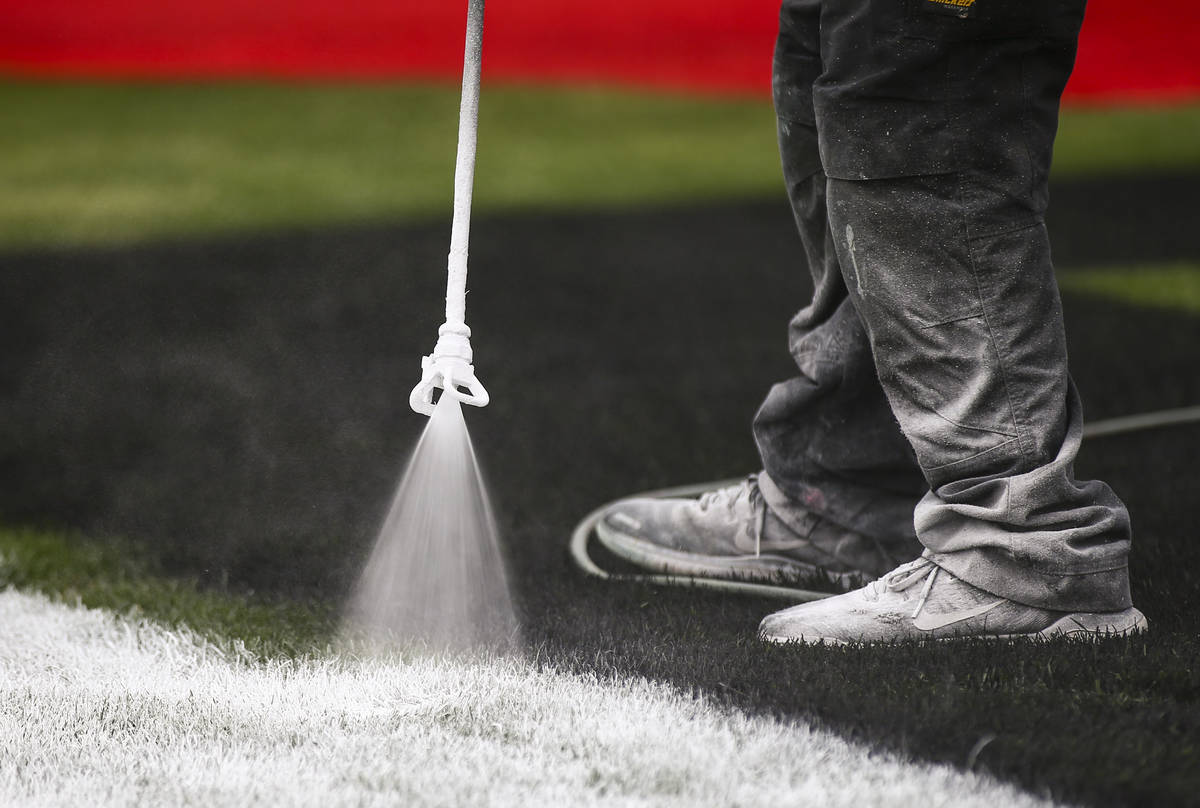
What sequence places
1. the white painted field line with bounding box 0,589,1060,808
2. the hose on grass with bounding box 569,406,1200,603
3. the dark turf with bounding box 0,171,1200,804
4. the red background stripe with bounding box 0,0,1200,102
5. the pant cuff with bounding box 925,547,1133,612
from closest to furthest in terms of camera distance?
1. the white painted field line with bounding box 0,589,1060,808
2. the dark turf with bounding box 0,171,1200,804
3. the pant cuff with bounding box 925,547,1133,612
4. the hose on grass with bounding box 569,406,1200,603
5. the red background stripe with bounding box 0,0,1200,102

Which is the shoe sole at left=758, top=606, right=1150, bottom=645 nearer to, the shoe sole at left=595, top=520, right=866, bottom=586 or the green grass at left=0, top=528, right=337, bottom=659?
the shoe sole at left=595, top=520, right=866, bottom=586

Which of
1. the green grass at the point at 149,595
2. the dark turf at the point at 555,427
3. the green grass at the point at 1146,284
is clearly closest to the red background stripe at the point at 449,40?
the dark turf at the point at 555,427

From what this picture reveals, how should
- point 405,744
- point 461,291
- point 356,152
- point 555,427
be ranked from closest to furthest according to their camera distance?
point 405,744 < point 461,291 < point 555,427 < point 356,152

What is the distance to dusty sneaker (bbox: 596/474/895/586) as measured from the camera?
5.41 feet

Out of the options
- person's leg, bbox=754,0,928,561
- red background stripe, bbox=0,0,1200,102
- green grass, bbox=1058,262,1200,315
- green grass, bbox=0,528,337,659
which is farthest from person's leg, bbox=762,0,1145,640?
red background stripe, bbox=0,0,1200,102

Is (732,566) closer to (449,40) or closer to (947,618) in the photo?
(947,618)

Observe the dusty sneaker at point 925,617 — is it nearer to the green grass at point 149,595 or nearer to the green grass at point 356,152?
the green grass at point 149,595

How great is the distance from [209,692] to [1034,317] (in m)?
0.95

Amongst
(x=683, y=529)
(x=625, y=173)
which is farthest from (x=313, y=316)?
(x=625, y=173)

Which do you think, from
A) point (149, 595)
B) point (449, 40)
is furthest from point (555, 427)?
point (449, 40)

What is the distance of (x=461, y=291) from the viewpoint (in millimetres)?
1404

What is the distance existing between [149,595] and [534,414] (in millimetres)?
1097

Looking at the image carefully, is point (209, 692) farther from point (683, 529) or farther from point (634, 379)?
point (634, 379)

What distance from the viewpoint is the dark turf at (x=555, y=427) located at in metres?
1.19
